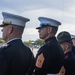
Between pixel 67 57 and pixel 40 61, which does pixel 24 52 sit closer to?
pixel 40 61

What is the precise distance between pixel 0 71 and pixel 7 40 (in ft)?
1.47

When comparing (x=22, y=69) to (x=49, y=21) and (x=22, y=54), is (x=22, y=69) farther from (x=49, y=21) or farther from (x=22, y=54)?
Result: (x=49, y=21)

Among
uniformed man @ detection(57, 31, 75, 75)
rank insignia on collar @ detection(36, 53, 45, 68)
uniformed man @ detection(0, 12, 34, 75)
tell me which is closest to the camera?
uniformed man @ detection(0, 12, 34, 75)

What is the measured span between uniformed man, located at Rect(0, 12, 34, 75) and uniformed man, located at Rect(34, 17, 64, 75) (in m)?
0.47

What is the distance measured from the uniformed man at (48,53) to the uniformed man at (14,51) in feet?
1.55

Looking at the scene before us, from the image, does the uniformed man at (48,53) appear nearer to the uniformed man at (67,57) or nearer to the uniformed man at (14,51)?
the uniformed man at (67,57)

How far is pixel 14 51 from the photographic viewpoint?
325 cm

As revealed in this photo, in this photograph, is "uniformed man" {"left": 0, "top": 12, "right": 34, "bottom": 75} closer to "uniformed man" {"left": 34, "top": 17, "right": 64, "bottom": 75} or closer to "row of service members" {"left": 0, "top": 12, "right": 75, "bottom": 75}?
"row of service members" {"left": 0, "top": 12, "right": 75, "bottom": 75}

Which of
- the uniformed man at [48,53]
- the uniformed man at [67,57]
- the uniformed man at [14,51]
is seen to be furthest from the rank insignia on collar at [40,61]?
the uniformed man at [67,57]

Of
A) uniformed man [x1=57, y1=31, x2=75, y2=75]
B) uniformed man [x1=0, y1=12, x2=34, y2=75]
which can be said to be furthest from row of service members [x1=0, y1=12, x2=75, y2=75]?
uniformed man [x1=57, y1=31, x2=75, y2=75]

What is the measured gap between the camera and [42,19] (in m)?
4.50

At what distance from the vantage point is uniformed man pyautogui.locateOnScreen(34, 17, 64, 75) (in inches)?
159

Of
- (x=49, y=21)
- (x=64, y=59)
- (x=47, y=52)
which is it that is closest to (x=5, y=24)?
(x=47, y=52)

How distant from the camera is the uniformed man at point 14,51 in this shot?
3.16 m
